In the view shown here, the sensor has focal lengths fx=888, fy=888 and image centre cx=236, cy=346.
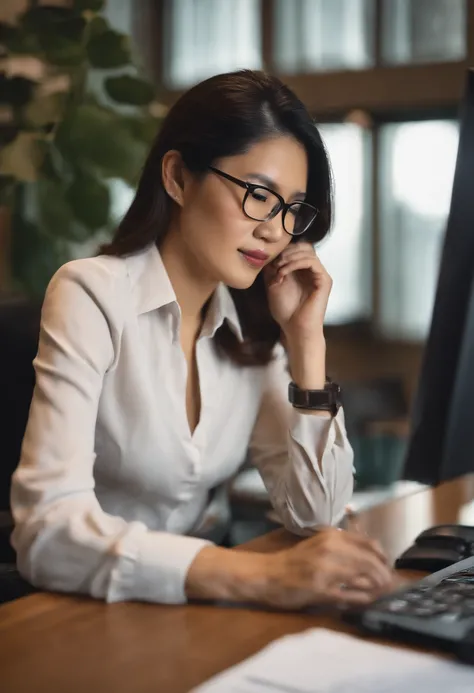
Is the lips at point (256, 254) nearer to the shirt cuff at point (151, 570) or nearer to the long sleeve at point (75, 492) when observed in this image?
the long sleeve at point (75, 492)

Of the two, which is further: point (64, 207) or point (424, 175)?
point (424, 175)

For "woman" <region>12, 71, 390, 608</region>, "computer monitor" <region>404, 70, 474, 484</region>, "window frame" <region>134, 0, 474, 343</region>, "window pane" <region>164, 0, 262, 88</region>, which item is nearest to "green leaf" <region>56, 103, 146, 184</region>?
"woman" <region>12, 71, 390, 608</region>

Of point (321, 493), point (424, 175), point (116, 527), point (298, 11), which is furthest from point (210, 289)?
point (298, 11)

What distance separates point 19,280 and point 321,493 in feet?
5.36

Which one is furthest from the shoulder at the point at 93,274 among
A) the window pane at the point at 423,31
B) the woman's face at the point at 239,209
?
the window pane at the point at 423,31

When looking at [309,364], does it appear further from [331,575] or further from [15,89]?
[15,89]

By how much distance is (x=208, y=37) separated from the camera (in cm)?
524

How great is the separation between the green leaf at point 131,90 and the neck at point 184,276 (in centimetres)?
141

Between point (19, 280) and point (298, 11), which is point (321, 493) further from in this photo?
point (298, 11)

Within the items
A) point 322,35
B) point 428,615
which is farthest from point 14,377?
point 322,35

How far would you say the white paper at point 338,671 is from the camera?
26.4 inches

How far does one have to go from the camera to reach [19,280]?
103 inches

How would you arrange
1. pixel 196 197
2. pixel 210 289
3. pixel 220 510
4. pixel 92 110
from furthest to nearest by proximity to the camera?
pixel 92 110, pixel 220 510, pixel 210 289, pixel 196 197

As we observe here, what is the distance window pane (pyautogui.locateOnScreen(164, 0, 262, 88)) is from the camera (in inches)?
202
